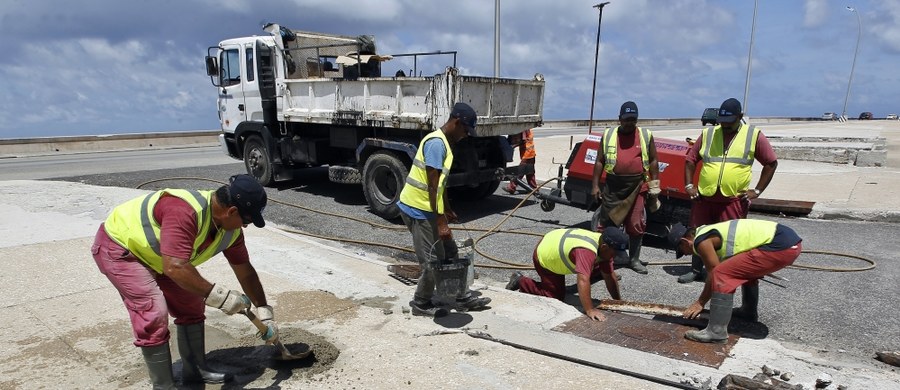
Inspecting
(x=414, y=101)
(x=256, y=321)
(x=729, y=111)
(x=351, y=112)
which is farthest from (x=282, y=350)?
(x=351, y=112)

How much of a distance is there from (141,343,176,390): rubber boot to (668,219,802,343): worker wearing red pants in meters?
3.22

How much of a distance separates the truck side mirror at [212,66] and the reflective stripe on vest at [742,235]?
8905 mm

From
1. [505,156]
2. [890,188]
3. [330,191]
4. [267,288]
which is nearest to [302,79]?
[330,191]

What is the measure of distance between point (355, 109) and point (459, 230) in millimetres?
2404

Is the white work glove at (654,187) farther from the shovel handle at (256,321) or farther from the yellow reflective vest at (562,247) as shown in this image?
the shovel handle at (256,321)

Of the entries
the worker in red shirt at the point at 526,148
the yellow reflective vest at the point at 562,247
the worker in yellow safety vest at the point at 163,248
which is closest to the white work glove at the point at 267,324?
the worker in yellow safety vest at the point at 163,248

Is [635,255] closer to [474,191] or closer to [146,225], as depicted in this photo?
[474,191]

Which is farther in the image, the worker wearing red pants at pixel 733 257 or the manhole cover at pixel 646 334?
the manhole cover at pixel 646 334

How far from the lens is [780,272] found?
553 centimetres

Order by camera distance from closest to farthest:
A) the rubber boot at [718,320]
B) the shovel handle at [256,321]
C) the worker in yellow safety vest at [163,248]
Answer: the worker in yellow safety vest at [163,248] < the shovel handle at [256,321] < the rubber boot at [718,320]

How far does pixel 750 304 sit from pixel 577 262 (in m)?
1.35

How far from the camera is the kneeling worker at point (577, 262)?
420 centimetres

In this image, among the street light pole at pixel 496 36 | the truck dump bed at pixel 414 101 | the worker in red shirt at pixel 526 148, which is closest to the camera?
the truck dump bed at pixel 414 101

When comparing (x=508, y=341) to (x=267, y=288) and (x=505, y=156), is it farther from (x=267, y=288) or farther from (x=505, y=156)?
(x=505, y=156)
